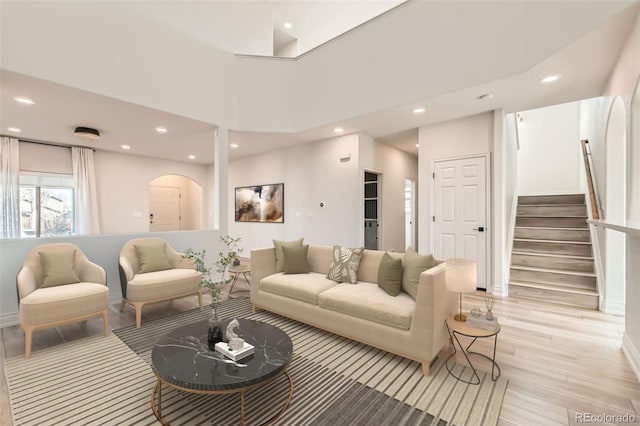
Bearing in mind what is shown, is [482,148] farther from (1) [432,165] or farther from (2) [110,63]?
(2) [110,63]

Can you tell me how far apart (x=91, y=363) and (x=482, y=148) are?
555 centimetres

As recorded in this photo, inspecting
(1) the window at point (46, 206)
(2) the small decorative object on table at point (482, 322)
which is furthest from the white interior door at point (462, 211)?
(1) the window at point (46, 206)

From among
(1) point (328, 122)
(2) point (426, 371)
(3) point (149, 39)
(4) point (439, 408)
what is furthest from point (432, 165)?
(3) point (149, 39)

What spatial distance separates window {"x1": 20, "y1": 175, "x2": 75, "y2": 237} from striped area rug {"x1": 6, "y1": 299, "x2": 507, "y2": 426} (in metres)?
4.99

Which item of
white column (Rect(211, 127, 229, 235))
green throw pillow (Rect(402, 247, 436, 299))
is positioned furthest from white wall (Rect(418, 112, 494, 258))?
white column (Rect(211, 127, 229, 235))

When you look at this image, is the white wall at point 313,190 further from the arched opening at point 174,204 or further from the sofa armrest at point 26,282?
the sofa armrest at point 26,282

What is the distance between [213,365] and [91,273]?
2536 millimetres

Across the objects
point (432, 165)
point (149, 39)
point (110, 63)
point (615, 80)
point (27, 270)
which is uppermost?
point (149, 39)

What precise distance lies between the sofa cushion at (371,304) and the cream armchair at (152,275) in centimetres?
187

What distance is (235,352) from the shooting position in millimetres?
1807

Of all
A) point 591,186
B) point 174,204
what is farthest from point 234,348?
point 174,204

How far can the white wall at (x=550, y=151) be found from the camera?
6.37 metres

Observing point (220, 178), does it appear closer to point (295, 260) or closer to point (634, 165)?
point (295, 260)

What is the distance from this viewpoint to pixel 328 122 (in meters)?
4.89
